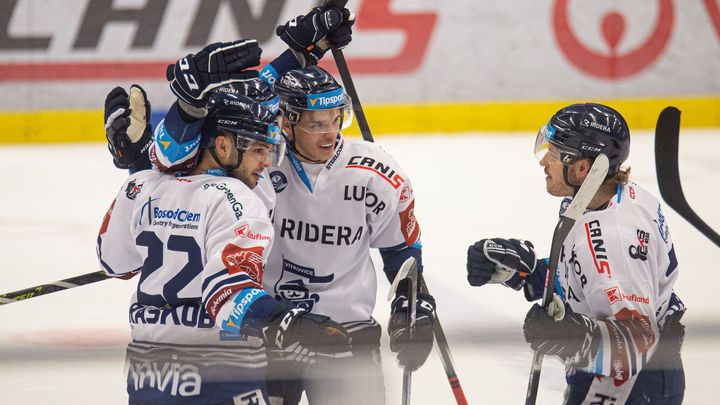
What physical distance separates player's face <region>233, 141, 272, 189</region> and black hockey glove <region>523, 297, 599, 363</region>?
0.64 meters

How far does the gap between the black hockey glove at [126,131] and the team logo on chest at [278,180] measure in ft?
1.03

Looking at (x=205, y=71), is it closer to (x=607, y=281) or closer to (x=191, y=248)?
(x=191, y=248)

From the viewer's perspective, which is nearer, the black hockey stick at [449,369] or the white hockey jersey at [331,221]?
the black hockey stick at [449,369]

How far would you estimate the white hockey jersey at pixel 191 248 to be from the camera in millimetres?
2111

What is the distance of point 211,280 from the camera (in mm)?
2096

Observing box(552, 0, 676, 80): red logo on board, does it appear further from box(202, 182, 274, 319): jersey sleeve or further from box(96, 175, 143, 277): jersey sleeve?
box(202, 182, 274, 319): jersey sleeve

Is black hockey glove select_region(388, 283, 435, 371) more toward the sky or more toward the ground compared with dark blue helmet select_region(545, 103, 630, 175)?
more toward the ground

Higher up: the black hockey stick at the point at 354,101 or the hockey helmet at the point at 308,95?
the hockey helmet at the point at 308,95

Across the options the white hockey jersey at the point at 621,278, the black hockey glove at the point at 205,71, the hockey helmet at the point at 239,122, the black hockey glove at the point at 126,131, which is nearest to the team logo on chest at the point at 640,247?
the white hockey jersey at the point at 621,278

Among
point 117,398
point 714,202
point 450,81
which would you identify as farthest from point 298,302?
point 450,81

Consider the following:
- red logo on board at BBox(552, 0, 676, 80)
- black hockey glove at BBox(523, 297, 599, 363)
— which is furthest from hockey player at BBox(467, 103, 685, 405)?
red logo on board at BBox(552, 0, 676, 80)

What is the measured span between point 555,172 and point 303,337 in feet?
2.58

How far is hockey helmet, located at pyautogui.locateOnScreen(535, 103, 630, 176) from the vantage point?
7.95ft

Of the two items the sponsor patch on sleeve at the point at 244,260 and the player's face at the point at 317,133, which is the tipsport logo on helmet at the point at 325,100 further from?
the sponsor patch on sleeve at the point at 244,260
